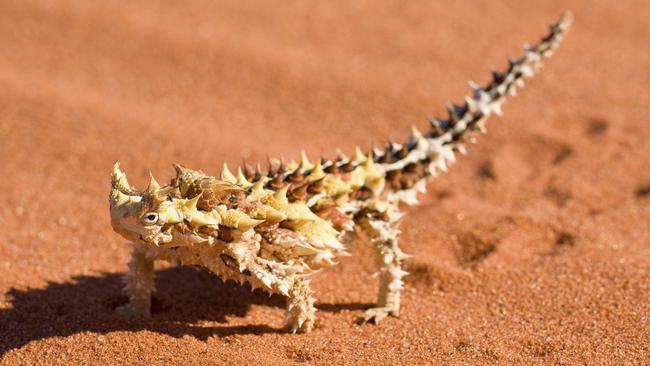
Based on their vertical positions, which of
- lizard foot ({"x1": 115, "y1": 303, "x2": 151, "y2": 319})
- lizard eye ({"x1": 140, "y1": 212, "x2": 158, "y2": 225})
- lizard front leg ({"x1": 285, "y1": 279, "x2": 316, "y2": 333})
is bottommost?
lizard foot ({"x1": 115, "y1": 303, "x2": 151, "y2": 319})

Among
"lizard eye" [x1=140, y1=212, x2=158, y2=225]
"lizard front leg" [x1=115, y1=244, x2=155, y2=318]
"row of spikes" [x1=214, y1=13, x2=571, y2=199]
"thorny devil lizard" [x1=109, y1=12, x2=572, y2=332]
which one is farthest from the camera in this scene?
"lizard front leg" [x1=115, y1=244, x2=155, y2=318]

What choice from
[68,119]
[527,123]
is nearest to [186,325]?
[68,119]

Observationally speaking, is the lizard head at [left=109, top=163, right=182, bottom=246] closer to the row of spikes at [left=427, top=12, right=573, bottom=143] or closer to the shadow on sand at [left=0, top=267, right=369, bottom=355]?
the shadow on sand at [left=0, top=267, right=369, bottom=355]

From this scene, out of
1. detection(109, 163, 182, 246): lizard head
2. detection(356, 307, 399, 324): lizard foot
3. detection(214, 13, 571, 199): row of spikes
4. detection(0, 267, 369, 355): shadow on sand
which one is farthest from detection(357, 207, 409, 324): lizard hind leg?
detection(109, 163, 182, 246): lizard head

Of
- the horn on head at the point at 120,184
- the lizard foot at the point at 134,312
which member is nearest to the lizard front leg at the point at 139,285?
the lizard foot at the point at 134,312

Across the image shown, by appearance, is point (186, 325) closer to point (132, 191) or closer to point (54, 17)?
point (132, 191)

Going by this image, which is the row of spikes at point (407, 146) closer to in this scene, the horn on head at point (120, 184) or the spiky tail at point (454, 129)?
the spiky tail at point (454, 129)
